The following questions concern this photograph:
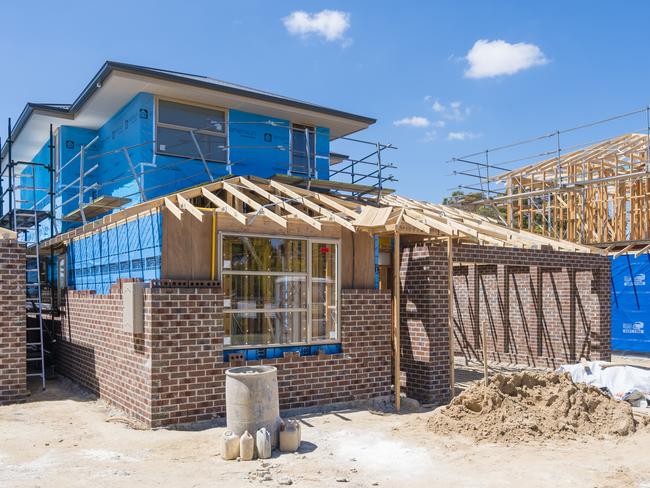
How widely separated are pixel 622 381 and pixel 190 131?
32.9 feet

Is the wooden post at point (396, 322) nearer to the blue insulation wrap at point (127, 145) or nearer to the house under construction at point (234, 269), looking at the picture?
the house under construction at point (234, 269)

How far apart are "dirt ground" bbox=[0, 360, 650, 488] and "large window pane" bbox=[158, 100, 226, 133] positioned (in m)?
→ 6.77

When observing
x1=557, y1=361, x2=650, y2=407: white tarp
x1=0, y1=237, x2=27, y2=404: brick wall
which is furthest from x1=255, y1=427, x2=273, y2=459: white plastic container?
x1=557, y1=361, x2=650, y2=407: white tarp

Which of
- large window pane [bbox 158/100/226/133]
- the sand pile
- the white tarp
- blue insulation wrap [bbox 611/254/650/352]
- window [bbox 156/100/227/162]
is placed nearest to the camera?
the sand pile

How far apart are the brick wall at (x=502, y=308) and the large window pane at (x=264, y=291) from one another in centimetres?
233

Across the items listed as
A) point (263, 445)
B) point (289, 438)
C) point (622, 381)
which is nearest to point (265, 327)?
point (289, 438)

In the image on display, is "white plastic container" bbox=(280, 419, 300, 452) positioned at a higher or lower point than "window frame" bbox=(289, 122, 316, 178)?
lower

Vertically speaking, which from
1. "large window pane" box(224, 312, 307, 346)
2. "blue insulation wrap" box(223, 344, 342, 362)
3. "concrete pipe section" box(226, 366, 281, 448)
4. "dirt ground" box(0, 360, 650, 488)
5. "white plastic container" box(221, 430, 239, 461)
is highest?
"large window pane" box(224, 312, 307, 346)

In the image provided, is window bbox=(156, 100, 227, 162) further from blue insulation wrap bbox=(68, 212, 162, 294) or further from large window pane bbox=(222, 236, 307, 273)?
large window pane bbox=(222, 236, 307, 273)

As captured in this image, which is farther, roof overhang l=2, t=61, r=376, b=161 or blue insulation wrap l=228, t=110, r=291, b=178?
blue insulation wrap l=228, t=110, r=291, b=178

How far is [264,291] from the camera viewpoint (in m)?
9.55

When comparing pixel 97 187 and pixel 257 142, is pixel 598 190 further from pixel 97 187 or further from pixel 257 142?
pixel 97 187

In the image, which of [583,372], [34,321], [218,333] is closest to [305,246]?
[218,333]

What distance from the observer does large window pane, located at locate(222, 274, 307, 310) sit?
923 cm
